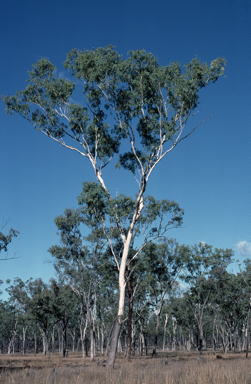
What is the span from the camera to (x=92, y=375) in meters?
10.3

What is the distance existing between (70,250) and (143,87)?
20.1 m

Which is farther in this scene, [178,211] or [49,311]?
[49,311]

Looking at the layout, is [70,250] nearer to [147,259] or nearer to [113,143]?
[147,259]

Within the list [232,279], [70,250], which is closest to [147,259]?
[70,250]

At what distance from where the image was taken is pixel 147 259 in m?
34.4

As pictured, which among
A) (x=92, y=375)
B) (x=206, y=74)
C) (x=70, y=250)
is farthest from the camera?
(x=70, y=250)

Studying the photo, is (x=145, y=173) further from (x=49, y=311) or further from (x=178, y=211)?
(x=49, y=311)

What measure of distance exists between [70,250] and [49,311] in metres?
14.9

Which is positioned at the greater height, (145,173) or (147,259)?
(145,173)

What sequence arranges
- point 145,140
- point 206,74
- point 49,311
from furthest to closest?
point 49,311 < point 145,140 < point 206,74

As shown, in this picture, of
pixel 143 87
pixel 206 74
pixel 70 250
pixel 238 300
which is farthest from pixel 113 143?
pixel 238 300

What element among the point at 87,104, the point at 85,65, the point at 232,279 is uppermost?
the point at 85,65

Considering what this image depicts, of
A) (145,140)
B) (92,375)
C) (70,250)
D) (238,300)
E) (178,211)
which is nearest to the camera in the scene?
(92,375)

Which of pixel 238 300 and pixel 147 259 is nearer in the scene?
pixel 147 259
